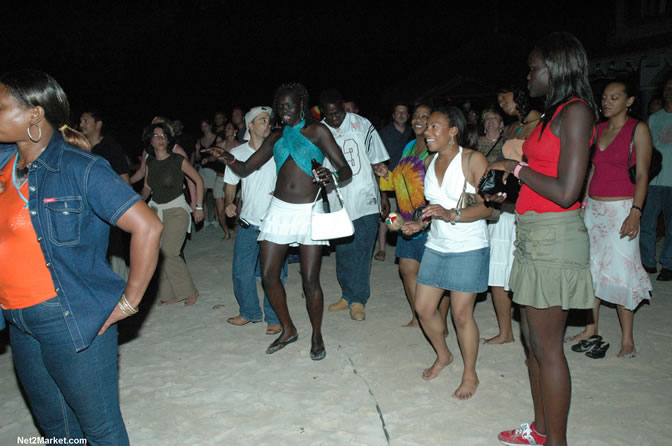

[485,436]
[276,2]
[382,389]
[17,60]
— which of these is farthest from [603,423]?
[276,2]

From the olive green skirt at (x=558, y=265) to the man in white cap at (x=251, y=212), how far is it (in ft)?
8.92

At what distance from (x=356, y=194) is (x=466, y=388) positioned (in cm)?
223

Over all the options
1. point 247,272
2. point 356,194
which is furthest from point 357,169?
point 247,272

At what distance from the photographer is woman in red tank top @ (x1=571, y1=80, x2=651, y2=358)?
150 inches

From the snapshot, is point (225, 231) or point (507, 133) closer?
point (507, 133)

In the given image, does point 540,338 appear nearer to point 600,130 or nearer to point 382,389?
point 382,389

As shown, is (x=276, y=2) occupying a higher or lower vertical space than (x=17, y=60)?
higher

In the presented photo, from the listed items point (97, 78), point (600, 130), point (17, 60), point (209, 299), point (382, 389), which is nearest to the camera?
point (382, 389)

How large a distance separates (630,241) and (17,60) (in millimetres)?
17913

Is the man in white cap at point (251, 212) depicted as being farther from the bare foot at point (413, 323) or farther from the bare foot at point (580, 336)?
the bare foot at point (580, 336)

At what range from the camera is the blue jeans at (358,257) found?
512cm

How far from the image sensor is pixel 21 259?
1.95 metres

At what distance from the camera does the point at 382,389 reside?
3.64 m

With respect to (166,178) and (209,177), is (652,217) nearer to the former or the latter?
(166,178)
